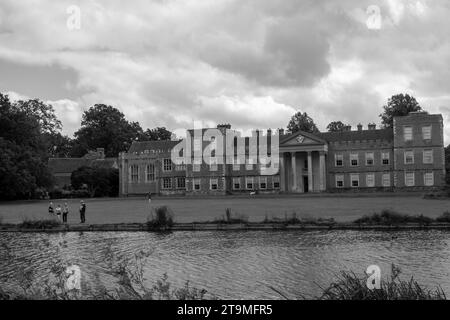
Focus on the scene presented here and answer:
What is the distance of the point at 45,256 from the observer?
21750mm

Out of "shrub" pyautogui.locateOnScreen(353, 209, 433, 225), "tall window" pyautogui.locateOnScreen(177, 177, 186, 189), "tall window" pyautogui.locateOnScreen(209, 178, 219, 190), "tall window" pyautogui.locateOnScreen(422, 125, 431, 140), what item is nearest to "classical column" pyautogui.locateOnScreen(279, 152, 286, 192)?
"tall window" pyautogui.locateOnScreen(209, 178, 219, 190)

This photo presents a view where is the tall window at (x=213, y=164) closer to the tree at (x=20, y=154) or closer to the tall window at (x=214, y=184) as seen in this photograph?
the tall window at (x=214, y=184)

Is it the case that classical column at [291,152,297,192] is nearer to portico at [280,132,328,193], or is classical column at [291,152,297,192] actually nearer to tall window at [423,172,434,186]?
portico at [280,132,328,193]

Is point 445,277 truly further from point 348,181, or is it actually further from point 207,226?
point 348,181

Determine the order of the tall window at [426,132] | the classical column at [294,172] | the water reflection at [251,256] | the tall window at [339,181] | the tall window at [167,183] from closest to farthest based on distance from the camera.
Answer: the water reflection at [251,256] → the tall window at [426,132] → the classical column at [294,172] → the tall window at [339,181] → the tall window at [167,183]

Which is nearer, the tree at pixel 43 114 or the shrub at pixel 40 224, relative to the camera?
the shrub at pixel 40 224

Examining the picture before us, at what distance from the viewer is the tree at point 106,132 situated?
128 metres

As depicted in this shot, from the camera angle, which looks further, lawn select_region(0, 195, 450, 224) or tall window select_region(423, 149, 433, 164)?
tall window select_region(423, 149, 433, 164)

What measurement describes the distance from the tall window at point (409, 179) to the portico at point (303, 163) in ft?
40.3

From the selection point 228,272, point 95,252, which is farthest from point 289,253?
point 95,252

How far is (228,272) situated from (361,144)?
70.4 metres

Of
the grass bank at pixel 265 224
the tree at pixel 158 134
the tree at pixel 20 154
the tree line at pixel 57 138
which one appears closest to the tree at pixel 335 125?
the tree line at pixel 57 138

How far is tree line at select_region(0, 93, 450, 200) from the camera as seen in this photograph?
Result: 72.2 metres

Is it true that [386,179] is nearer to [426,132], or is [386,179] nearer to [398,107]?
[426,132]
